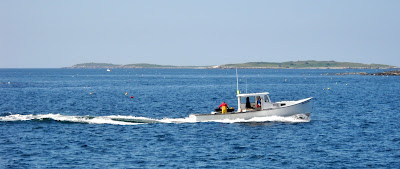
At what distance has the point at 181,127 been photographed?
43.4m

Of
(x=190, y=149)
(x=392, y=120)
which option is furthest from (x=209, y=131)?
(x=392, y=120)

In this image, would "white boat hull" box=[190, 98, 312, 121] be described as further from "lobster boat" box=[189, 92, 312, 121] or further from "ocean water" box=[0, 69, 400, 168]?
"ocean water" box=[0, 69, 400, 168]

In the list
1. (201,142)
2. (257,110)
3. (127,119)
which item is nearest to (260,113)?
(257,110)

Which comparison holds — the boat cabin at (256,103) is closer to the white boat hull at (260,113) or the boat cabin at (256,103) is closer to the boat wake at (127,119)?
the white boat hull at (260,113)

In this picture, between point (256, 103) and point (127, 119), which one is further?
point (127, 119)

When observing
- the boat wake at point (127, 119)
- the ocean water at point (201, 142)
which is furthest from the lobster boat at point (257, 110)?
the ocean water at point (201, 142)

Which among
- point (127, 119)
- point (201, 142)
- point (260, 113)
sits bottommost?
point (201, 142)

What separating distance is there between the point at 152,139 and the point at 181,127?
19.3 ft

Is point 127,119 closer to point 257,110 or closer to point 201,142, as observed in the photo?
point 257,110

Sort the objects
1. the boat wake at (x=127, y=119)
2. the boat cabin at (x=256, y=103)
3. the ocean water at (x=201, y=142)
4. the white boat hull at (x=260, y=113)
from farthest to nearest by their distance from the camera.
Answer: the boat cabin at (x=256, y=103) < the boat wake at (x=127, y=119) < the white boat hull at (x=260, y=113) < the ocean water at (x=201, y=142)

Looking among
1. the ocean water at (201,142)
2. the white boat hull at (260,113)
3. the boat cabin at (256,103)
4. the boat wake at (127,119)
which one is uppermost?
the boat cabin at (256,103)

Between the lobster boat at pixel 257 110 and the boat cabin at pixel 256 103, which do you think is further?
the boat cabin at pixel 256 103

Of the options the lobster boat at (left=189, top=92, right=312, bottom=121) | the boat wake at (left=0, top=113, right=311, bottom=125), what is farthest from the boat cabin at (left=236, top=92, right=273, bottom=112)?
the boat wake at (left=0, top=113, right=311, bottom=125)

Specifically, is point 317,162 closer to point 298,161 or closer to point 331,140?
point 298,161
